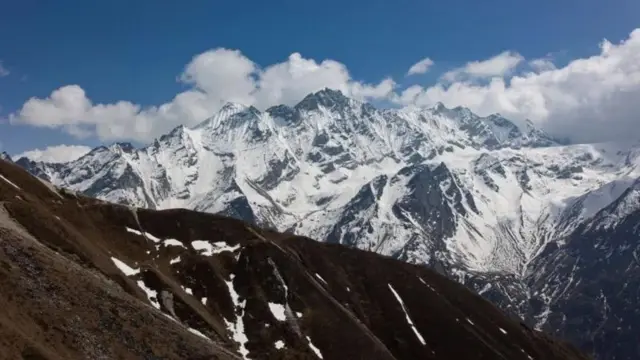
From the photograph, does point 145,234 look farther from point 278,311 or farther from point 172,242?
point 278,311

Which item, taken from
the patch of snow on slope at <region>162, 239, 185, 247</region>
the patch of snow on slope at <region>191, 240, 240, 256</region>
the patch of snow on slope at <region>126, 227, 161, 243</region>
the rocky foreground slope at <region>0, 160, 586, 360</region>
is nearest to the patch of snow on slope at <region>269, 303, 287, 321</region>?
the rocky foreground slope at <region>0, 160, 586, 360</region>

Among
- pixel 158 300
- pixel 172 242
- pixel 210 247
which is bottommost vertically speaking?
pixel 158 300

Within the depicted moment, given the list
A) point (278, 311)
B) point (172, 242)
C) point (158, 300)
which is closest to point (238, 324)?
point (278, 311)

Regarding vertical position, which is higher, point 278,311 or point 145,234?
point 145,234

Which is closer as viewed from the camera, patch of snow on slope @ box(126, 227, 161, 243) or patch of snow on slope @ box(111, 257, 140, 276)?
patch of snow on slope @ box(111, 257, 140, 276)

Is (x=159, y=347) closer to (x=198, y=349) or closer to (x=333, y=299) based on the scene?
(x=198, y=349)

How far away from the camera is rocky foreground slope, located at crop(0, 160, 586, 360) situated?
3568 inches

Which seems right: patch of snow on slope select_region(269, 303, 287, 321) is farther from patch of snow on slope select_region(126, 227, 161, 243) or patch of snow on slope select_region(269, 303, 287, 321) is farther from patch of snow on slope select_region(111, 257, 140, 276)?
patch of snow on slope select_region(126, 227, 161, 243)

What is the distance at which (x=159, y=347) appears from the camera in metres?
98.4

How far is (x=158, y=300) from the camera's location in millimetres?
147750

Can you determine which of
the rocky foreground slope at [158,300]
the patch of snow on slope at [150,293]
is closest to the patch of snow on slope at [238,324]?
the rocky foreground slope at [158,300]

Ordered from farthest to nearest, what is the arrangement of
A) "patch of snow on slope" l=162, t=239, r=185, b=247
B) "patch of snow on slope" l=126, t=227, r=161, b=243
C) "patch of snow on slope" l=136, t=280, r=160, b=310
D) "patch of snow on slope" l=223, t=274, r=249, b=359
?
"patch of snow on slope" l=162, t=239, r=185, b=247, "patch of snow on slope" l=126, t=227, r=161, b=243, "patch of snow on slope" l=223, t=274, r=249, b=359, "patch of snow on slope" l=136, t=280, r=160, b=310

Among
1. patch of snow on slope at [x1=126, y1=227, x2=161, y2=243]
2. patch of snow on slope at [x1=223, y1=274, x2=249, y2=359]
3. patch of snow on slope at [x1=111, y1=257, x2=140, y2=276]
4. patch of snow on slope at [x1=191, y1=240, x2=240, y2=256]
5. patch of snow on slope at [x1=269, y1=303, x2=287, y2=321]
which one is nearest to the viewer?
patch of snow on slope at [x1=223, y1=274, x2=249, y2=359]

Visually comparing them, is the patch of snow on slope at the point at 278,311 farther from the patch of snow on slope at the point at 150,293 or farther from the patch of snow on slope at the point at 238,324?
the patch of snow on slope at the point at 150,293
